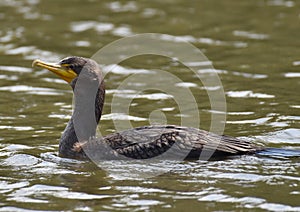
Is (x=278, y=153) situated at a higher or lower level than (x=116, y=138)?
lower

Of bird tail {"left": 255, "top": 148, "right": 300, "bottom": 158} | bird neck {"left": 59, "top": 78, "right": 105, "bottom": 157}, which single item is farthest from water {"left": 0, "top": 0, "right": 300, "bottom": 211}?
bird neck {"left": 59, "top": 78, "right": 105, "bottom": 157}

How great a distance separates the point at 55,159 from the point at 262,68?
5785mm

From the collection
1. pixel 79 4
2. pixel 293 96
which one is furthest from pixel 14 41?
pixel 293 96

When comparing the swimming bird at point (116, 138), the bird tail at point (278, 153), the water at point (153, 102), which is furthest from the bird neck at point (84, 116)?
the bird tail at point (278, 153)

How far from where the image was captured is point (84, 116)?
33.1ft

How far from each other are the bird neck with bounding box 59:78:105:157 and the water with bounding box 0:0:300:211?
0.39 metres

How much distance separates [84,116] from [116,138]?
72cm

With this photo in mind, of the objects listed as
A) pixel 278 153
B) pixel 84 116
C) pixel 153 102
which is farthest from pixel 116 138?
pixel 153 102

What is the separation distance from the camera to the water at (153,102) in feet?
27.1

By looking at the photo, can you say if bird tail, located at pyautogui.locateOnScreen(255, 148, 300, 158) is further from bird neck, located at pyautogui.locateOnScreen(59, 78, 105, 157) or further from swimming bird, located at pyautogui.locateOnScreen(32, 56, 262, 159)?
bird neck, located at pyautogui.locateOnScreen(59, 78, 105, 157)

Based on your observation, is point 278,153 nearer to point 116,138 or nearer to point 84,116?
point 116,138

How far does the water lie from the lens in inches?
325

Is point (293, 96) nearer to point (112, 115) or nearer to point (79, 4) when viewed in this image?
point (112, 115)

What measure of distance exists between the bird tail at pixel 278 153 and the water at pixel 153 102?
0.07 meters
